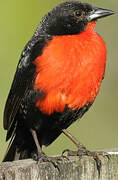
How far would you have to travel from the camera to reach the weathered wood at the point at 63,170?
272 cm

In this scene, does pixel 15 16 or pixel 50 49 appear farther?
pixel 15 16

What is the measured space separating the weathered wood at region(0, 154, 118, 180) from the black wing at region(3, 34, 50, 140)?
1.31 m

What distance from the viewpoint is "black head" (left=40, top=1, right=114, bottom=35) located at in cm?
450

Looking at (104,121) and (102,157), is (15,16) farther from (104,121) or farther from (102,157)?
(102,157)

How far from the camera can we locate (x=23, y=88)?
4.28m

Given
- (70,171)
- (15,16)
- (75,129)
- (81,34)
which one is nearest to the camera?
(70,171)

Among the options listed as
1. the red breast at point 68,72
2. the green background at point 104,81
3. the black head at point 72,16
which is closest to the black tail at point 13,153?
the red breast at point 68,72

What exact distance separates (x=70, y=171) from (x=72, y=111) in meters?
1.41

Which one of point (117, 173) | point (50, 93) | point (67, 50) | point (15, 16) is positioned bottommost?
point (117, 173)

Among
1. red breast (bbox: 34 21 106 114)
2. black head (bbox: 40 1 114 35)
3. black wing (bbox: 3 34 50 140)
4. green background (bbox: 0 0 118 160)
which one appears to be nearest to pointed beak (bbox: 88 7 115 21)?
black head (bbox: 40 1 114 35)

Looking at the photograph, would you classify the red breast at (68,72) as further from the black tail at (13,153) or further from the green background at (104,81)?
the green background at (104,81)

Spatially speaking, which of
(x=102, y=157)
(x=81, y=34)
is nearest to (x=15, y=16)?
(x=81, y=34)

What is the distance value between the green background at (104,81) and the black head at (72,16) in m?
1.89

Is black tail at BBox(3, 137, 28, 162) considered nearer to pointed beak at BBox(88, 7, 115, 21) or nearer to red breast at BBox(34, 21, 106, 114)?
red breast at BBox(34, 21, 106, 114)
